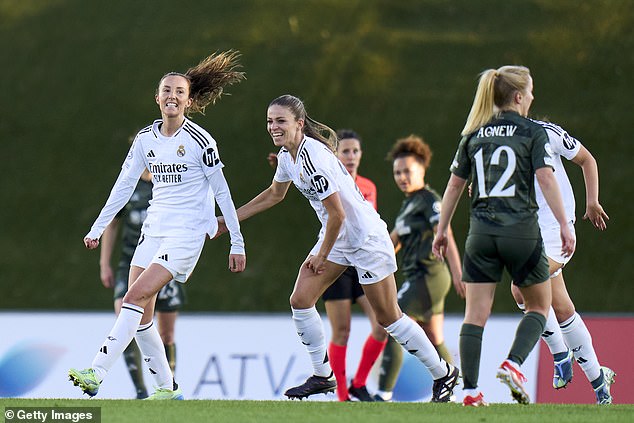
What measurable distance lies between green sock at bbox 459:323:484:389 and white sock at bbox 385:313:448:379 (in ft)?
2.63

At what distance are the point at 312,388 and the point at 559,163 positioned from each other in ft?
6.78

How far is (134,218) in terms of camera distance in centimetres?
893

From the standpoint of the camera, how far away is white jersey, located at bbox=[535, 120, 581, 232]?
6.91m

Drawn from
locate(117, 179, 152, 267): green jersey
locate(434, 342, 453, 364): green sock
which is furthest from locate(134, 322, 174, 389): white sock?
locate(434, 342, 453, 364): green sock

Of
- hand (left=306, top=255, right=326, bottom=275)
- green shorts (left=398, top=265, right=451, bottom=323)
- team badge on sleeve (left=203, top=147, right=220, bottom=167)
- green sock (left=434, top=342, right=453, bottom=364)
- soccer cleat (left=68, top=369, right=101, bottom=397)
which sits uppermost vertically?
team badge on sleeve (left=203, top=147, right=220, bottom=167)

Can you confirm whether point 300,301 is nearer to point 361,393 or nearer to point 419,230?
point 361,393

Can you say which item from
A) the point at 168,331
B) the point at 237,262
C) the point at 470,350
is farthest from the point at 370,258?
the point at 168,331

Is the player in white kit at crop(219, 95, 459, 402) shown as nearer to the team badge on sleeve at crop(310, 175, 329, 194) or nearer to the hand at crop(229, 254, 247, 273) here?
the team badge on sleeve at crop(310, 175, 329, 194)

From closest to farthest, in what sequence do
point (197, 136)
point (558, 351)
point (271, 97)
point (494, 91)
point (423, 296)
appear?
point (494, 91) → point (197, 136) → point (558, 351) → point (423, 296) → point (271, 97)

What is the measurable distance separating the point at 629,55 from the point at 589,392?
32.7 feet

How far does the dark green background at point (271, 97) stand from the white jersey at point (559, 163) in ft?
24.6

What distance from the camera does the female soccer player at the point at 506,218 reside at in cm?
588

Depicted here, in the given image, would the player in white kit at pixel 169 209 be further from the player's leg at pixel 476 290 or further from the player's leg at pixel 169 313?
the player's leg at pixel 169 313

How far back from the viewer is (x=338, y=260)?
22.3ft
